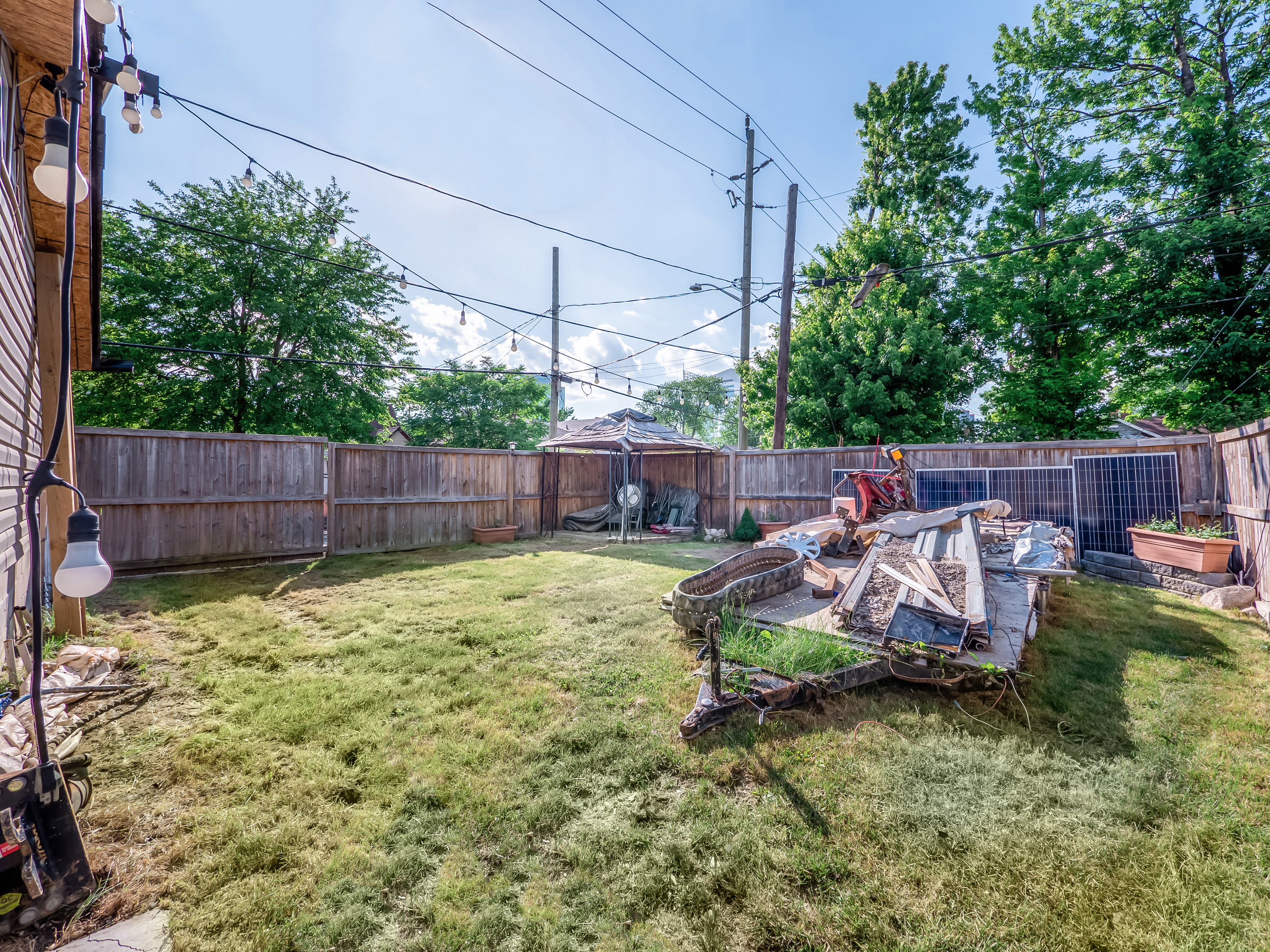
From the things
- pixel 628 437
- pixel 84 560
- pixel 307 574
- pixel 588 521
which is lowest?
pixel 307 574

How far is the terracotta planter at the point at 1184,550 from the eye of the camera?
4.75m

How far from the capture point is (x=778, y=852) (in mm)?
1773

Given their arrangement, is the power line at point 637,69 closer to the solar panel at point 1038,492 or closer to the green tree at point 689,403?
the solar panel at point 1038,492

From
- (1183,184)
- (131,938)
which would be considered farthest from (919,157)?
(131,938)

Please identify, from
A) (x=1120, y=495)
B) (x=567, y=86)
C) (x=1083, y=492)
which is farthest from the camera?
(x=567, y=86)

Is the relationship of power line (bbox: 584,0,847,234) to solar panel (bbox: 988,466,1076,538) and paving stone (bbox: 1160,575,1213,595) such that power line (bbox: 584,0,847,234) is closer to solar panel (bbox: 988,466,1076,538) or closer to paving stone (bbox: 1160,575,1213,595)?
solar panel (bbox: 988,466,1076,538)

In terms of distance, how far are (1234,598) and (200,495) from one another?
11623 millimetres

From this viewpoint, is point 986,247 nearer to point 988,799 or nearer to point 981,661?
point 981,661

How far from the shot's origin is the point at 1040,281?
35.8ft

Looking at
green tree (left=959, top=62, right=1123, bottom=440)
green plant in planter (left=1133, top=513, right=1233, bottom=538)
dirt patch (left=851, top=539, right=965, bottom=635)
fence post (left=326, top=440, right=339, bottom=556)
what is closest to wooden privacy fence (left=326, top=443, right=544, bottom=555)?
fence post (left=326, top=440, right=339, bottom=556)

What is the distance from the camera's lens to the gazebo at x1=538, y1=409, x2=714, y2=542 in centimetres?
975

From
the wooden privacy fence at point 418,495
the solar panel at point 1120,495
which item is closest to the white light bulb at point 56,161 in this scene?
the wooden privacy fence at point 418,495

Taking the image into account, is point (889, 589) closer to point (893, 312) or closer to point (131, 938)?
point (131, 938)

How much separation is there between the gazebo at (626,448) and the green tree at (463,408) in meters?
5.39
